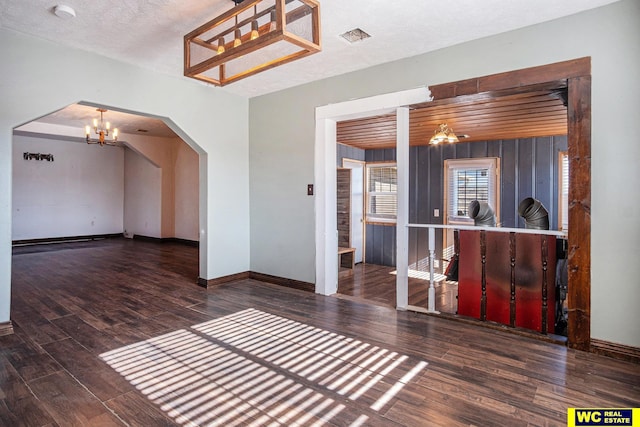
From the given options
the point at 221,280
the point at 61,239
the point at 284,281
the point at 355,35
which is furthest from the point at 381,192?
the point at 61,239

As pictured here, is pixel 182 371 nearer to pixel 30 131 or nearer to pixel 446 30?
pixel 446 30

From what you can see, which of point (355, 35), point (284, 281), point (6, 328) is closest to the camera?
point (6, 328)

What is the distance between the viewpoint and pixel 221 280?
15.6 feet

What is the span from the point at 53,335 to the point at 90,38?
267 centimetres

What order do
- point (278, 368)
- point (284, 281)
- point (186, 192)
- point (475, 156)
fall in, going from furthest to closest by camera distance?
point (186, 192)
point (475, 156)
point (284, 281)
point (278, 368)

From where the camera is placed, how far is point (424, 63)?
3.44 m

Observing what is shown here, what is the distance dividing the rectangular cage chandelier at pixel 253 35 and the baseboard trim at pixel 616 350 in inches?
118

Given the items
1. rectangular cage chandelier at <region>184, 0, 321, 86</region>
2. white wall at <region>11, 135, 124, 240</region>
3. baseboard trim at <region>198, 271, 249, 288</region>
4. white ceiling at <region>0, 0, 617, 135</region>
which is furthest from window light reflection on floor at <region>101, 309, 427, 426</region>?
white wall at <region>11, 135, 124, 240</region>

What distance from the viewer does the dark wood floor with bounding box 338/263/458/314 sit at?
4.09 meters

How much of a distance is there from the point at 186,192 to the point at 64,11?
21.5ft

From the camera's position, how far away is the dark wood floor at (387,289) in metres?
4.09

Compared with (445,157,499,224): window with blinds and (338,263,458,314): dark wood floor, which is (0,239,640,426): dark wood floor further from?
(445,157,499,224): window with blinds

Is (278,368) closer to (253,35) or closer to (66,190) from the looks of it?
(253,35)

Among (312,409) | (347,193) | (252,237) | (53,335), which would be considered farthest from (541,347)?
(347,193)
